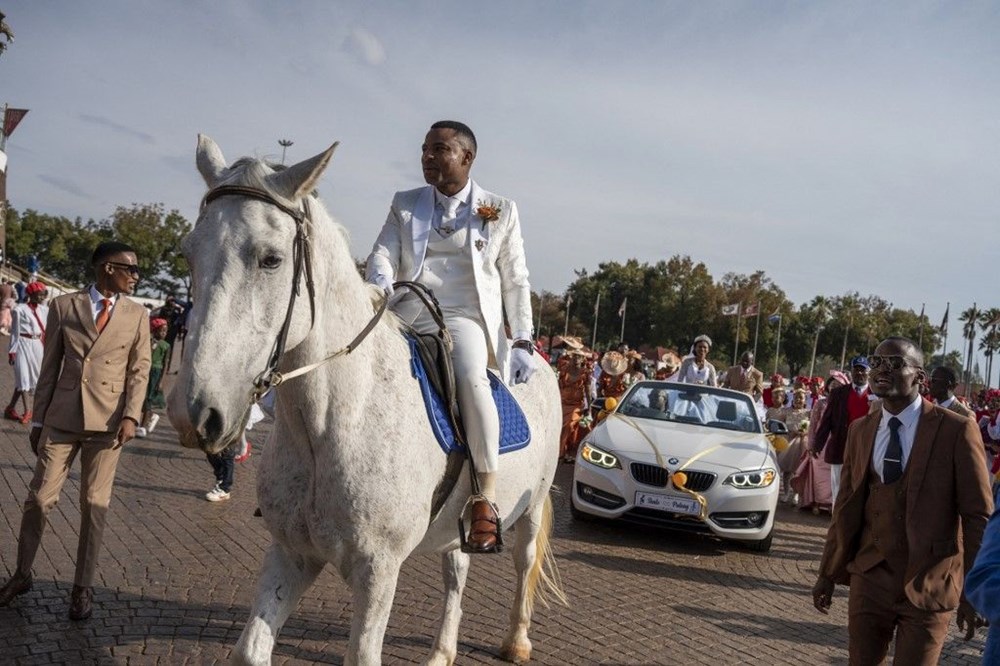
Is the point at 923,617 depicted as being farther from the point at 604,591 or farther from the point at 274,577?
the point at 604,591

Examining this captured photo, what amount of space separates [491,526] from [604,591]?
130 inches

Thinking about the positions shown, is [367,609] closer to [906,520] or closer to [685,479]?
[906,520]

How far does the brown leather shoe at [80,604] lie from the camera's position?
15.5 feet

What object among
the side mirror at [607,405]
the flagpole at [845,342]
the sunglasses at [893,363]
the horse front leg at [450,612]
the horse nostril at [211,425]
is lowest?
the horse front leg at [450,612]

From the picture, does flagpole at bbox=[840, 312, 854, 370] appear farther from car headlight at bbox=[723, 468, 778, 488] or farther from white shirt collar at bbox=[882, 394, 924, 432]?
white shirt collar at bbox=[882, 394, 924, 432]

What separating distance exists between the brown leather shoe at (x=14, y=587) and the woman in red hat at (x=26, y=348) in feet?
24.7

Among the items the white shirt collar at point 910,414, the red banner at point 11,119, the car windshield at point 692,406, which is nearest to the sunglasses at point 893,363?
the white shirt collar at point 910,414

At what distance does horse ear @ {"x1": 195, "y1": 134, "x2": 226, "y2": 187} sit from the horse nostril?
929 millimetres

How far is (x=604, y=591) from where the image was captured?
652 centimetres

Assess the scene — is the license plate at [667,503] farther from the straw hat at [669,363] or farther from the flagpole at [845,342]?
the flagpole at [845,342]

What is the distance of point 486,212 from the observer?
4121 mm

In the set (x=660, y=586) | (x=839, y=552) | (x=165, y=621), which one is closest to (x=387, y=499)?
(x=839, y=552)

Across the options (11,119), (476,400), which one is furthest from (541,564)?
(11,119)

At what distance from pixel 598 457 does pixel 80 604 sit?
5.41 meters
